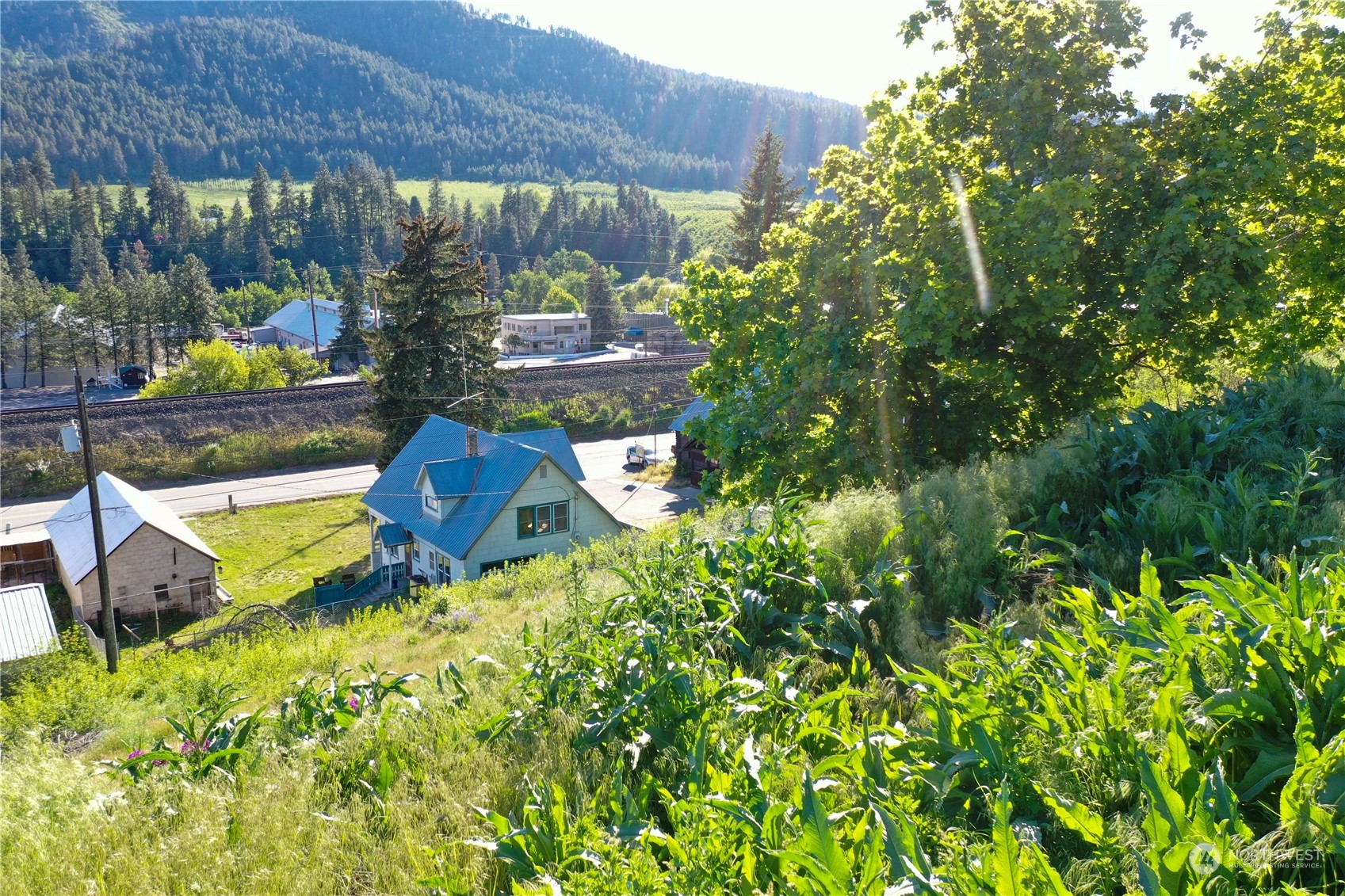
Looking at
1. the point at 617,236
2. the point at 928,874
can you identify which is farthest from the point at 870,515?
the point at 617,236

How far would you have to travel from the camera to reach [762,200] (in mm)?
42469

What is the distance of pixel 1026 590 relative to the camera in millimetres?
5484

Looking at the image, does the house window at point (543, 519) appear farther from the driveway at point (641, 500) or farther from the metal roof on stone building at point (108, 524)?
the metal roof on stone building at point (108, 524)

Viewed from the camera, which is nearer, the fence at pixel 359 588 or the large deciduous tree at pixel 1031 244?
the large deciduous tree at pixel 1031 244

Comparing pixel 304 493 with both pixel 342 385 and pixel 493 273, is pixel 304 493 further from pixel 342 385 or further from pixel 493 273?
pixel 493 273

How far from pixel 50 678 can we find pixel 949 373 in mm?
18310

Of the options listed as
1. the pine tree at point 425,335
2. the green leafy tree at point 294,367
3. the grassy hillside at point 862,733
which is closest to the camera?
the grassy hillside at point 862,733

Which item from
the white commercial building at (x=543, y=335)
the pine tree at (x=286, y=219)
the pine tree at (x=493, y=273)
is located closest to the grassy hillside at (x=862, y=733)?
the white commercial building at (x=543, y=335)

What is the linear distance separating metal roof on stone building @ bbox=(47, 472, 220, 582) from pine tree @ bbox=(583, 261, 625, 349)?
63.2 metres

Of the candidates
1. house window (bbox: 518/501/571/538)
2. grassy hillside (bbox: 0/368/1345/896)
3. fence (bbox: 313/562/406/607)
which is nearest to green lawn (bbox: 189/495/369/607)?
fence (bbox: 313/562/406/607)

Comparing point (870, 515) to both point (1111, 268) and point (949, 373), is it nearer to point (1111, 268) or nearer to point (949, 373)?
point (949, 373)

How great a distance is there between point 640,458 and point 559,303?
54234 millimetres

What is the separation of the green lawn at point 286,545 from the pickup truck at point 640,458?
13233 mm

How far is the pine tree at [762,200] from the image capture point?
41.3m
